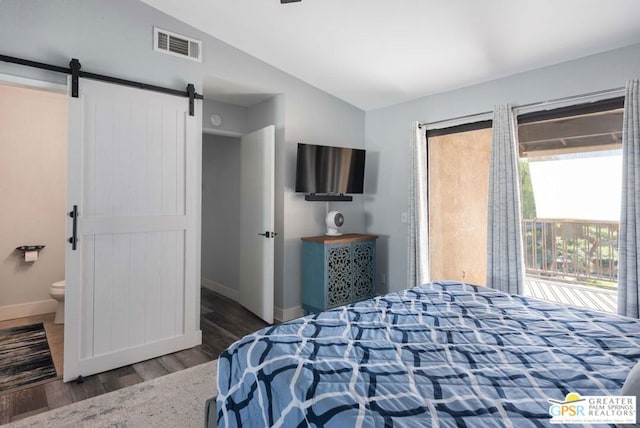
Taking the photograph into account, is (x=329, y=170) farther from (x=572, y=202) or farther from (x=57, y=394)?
(x=57, y=394)

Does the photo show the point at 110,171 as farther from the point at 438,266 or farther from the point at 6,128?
the point at 438,266

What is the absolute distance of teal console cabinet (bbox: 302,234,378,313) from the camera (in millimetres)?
3533

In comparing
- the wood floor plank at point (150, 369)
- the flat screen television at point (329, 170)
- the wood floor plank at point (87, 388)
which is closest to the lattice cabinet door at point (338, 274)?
the flat screen television at point (329, 170)

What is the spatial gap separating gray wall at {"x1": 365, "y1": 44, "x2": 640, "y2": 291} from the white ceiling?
0.31ft

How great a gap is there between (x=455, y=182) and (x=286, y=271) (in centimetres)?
207

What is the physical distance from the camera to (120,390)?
2334 mm

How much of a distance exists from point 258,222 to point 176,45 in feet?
5.77

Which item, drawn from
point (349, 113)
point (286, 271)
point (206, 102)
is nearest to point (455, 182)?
point (349, 113)

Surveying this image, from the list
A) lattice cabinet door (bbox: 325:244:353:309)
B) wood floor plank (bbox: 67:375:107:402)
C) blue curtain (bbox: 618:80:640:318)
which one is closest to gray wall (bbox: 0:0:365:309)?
lattice cabinet door (bbox: 325:244:353:309)

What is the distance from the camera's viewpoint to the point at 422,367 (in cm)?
130

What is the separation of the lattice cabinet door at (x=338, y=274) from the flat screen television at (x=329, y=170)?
65 cm

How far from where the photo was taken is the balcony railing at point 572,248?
9.39 feet

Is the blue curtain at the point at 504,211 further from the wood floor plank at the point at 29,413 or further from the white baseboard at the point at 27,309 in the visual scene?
the white baseboard at the point at 27,309

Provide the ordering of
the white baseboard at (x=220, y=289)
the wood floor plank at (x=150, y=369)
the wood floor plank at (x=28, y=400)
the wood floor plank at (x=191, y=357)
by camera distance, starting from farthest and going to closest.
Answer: the white baseboard at (x=220, y=289)
the wood floor plank at (x=191, y=357)
the wood floor plank at (x=150, y=369)
the wood floor plank at (x=28, y=400)
